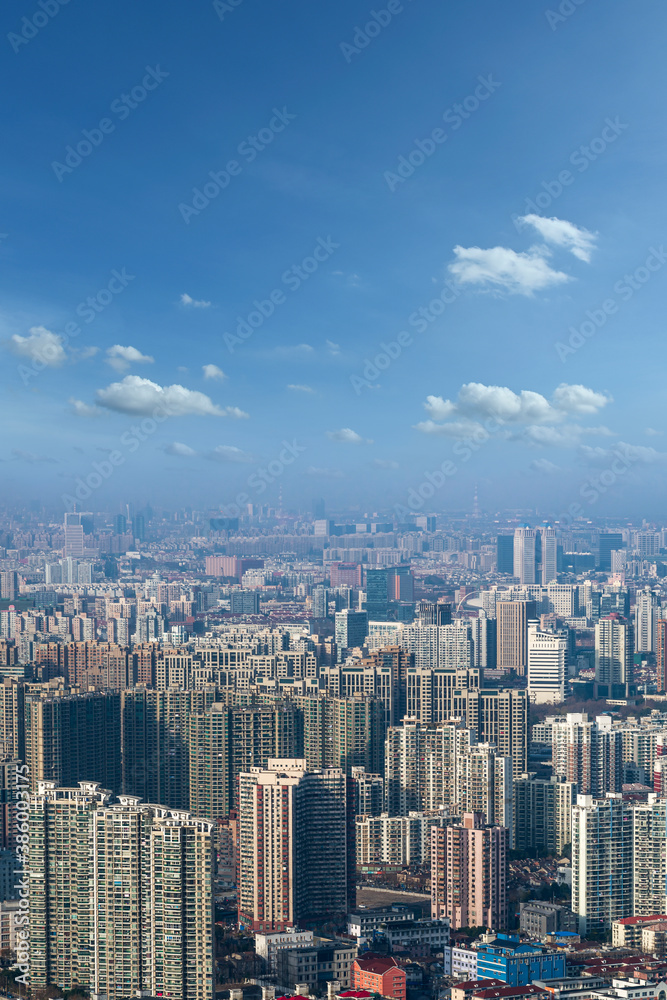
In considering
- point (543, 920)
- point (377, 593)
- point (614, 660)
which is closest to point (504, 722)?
point (543, 920)

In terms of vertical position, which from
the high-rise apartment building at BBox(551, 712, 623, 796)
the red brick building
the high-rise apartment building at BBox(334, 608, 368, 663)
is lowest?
the red brick building

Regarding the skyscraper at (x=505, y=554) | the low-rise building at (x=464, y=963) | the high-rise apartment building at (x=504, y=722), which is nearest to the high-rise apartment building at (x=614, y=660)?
the high-rise apartment building at (x=504, y=722)

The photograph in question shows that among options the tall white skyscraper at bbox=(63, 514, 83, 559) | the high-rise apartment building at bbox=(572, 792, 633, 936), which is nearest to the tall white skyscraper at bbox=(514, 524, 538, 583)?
the tall white skyscraper at bbox=(63, 514, 83, 559)

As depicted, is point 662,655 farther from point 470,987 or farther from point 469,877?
point 470,987

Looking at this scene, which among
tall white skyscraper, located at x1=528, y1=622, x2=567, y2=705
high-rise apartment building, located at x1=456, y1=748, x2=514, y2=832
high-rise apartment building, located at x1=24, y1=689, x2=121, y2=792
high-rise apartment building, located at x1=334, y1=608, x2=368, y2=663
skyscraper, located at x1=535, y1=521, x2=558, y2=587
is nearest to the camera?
high-rise apartment building, located at x1=456, y1=748, x2=514, y2=832

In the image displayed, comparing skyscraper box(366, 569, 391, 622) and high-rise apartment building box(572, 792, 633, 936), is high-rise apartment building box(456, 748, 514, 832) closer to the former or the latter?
high-rise apartment building box(572, 792, 633, 936)

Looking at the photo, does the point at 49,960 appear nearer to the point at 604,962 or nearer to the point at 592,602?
the point at 604,962

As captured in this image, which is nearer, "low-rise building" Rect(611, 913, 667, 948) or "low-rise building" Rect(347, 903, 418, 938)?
"low-rise building" Rect(611, 913, 667, 948)
